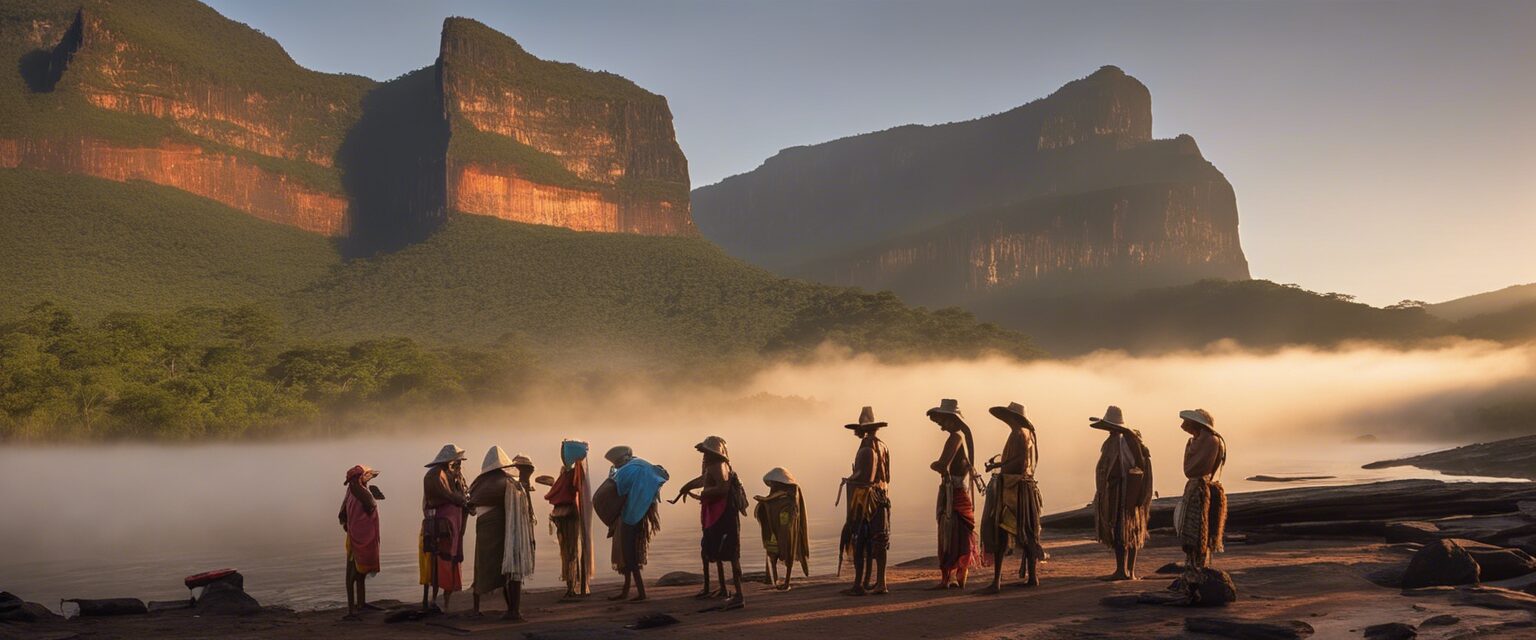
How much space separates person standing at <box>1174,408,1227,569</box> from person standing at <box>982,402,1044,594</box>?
158 centimetres

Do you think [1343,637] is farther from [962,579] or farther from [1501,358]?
[1501,358]

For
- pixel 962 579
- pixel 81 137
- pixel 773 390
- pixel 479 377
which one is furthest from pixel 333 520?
pixel 81 137

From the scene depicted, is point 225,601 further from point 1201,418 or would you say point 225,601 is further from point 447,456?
point 1201,418

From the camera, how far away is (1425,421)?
92688mm

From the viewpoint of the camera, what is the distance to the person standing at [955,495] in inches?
520

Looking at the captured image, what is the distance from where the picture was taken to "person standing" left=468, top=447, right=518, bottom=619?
1241 centimetres

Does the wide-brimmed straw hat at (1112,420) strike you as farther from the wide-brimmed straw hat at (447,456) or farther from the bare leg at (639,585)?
the wide-brimmed straw hat at (447,456)

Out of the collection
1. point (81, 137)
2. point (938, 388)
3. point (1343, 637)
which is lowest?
point (1343, 637)

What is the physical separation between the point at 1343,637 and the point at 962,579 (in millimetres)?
4497

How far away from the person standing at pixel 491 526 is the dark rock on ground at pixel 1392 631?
805cm

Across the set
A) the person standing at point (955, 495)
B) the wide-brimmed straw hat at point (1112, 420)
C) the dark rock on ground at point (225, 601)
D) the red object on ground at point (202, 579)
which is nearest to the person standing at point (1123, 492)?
the wide-brimmed straw hat at point (1112, 420)

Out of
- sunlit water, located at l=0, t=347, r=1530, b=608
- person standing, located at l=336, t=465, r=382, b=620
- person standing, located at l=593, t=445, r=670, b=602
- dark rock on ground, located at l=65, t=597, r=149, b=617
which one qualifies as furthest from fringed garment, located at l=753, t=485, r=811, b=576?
dark rock on ground, located at l=65, t=597, r=149, b=617

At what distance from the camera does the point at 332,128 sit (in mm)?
161000

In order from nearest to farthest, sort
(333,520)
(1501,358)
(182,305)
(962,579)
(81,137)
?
1. (962,579)
2. (333,520)
3. (182,305)
4. (1501,358)
5. (81,137)
